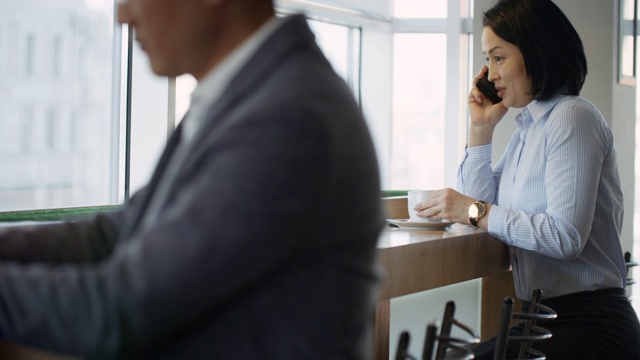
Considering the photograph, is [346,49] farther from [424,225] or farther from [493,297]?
[424,225]

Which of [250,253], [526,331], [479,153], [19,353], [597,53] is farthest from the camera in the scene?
[597,53]

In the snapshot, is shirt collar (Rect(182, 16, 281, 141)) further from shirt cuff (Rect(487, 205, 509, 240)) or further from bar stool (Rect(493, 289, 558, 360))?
shirt cuff (Rect(487, 205, 509, 240))

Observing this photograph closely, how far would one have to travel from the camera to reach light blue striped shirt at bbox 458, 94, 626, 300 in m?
1.86

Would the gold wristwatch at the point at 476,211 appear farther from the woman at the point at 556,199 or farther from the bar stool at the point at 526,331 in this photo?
the bar stool at the point at 526,331

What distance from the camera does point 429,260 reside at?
176 centimetres

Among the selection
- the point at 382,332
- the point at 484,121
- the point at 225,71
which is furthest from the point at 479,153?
the point at 225,71

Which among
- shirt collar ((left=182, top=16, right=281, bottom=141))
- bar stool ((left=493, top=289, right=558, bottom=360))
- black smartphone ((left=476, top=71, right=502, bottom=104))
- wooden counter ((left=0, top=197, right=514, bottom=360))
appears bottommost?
bar stool ((left=493, top=289, right=558, bottom=360))

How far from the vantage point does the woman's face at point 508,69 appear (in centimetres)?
208

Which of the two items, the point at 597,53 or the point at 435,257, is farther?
the point at 597,53

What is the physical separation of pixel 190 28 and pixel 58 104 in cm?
138

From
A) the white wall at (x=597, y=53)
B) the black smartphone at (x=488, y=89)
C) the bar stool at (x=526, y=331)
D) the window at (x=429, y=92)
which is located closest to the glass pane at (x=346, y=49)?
the window at (x=429, y=92)

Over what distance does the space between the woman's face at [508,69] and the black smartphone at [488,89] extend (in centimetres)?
27

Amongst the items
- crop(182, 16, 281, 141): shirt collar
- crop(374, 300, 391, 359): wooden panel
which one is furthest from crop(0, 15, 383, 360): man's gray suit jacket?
crop(374, 300, 391, 359): wooden panel

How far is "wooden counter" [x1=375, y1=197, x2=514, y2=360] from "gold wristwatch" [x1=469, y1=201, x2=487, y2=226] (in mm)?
30
